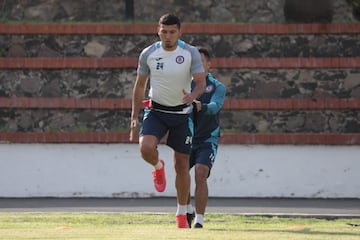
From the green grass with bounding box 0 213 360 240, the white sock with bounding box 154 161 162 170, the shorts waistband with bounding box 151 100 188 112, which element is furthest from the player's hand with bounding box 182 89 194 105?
the green grass with bounding box 0 213 360 240

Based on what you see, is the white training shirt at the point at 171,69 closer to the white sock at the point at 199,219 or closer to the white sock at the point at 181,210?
the white sock at the point at 181,210

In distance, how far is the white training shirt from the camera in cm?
1131

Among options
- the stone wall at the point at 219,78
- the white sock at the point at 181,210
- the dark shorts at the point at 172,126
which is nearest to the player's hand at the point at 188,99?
the dark shorts at the point at 172,126

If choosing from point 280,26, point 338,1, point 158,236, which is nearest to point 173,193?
point 280,26

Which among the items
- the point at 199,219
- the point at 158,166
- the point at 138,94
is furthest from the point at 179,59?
the point at 199,219

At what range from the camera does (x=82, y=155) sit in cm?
1861

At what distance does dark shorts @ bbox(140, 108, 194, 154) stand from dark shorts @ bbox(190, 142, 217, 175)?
1.09 metres

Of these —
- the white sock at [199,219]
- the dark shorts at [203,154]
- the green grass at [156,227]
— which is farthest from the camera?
the dark shorts at [203,154]

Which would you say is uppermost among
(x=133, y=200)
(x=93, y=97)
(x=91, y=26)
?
(x=91, y=26)

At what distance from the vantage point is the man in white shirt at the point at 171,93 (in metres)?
11.3

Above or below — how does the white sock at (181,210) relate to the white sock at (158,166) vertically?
below

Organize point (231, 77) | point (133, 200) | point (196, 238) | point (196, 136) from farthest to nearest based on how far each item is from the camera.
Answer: point (231, 77) < point (133, 200) < point (196, 136) < point (196, 238)

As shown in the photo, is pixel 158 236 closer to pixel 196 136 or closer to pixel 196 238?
pixel 196 238

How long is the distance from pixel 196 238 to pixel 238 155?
9136 mm
